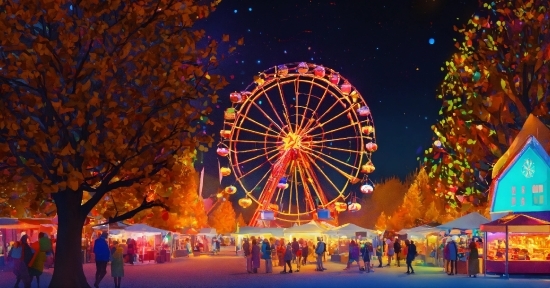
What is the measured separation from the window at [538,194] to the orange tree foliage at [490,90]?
10.9 feet

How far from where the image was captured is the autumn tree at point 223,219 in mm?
130375

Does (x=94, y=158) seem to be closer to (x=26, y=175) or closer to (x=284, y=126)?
(x=26, y=175)

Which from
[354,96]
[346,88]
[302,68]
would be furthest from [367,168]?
[302,68]

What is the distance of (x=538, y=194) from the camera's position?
35.2m

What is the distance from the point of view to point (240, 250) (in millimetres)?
82125

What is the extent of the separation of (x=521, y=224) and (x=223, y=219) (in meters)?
101

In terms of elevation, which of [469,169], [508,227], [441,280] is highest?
[469,169]

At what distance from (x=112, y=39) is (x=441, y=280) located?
1861cm

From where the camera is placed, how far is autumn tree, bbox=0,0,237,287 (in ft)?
55.7

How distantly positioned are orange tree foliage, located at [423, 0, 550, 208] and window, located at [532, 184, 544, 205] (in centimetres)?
331

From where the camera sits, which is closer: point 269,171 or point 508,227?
point 508,227

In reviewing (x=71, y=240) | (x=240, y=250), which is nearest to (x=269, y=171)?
(x=240, y=250)

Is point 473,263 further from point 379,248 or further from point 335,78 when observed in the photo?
point 335,78

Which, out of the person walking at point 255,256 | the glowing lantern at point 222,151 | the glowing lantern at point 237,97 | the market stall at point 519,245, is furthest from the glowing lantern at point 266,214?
the market stall at point 519,245
